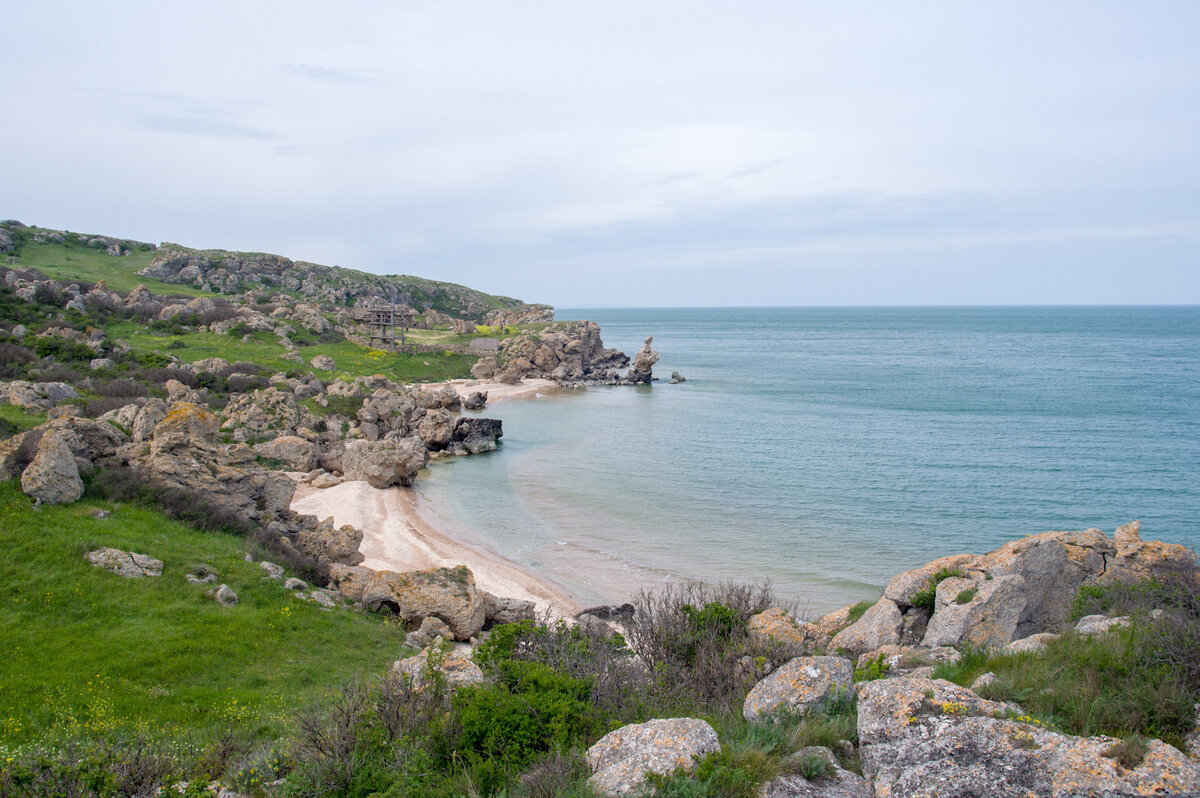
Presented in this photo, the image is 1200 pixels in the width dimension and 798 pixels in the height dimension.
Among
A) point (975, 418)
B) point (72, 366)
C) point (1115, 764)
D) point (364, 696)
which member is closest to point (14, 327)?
point (72, 366)

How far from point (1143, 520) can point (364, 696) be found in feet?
Answer: 106

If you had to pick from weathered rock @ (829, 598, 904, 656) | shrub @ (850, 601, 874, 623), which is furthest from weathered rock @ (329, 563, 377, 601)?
shrub @ (850, 601, 874, 623)

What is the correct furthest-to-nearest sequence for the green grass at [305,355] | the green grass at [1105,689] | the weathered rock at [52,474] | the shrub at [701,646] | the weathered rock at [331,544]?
the green grass at [305,355] → the weathered rock at [331,544] → the weathered rock at [52,474] → the shrub at [701,646] → the green grass at [1105,689]

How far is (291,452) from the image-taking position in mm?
32938

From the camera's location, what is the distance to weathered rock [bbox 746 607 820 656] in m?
10.4

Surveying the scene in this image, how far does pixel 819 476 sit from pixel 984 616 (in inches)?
988

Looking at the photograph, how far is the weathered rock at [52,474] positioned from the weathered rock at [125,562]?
8.01 feet

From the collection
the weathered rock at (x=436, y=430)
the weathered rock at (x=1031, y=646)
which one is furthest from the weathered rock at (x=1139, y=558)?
the weathered rock at (x=436, y=430)

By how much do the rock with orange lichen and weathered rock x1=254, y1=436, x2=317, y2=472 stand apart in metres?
32.0

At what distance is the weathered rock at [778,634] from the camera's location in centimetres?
1038

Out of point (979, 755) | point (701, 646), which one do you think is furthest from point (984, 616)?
point (979, 755)

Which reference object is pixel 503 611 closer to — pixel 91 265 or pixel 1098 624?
pixel 1098 624

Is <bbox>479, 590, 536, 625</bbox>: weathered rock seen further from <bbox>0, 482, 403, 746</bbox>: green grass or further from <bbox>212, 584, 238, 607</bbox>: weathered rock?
<bbox>212, 584, 238, 607</bbox>: weathered rock

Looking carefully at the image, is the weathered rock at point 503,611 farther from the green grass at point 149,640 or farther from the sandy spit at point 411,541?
the green grass at point 149,640
